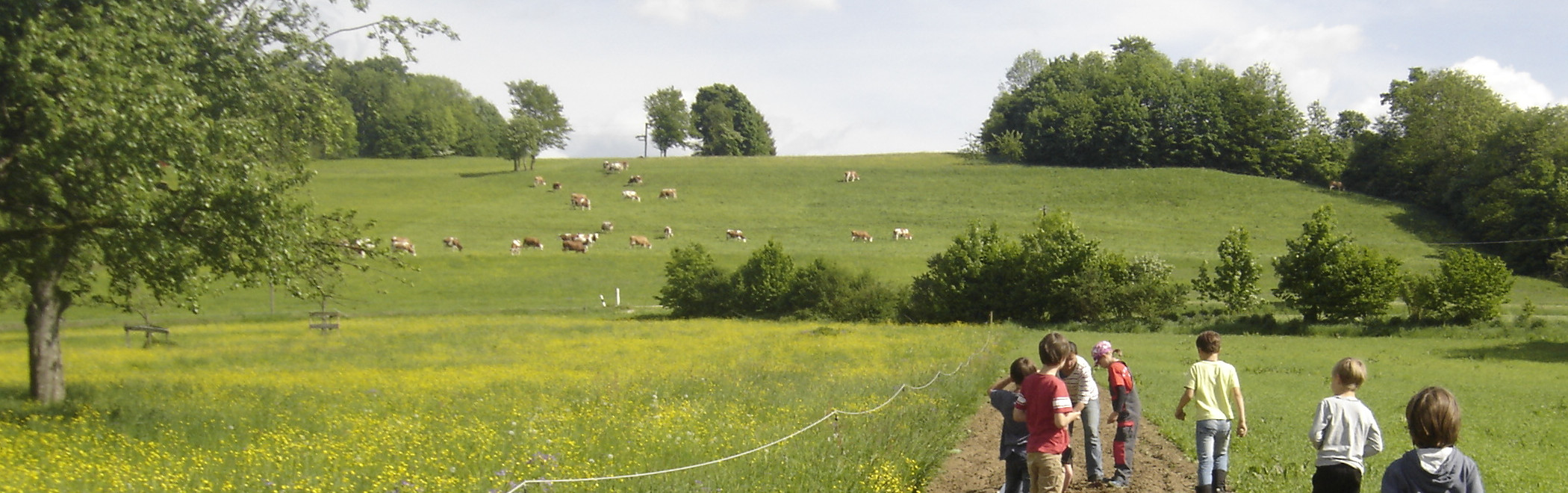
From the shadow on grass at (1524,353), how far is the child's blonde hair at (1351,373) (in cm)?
3219

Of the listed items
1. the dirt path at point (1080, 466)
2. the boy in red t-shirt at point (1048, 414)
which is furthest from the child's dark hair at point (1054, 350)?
the dirt path at point (1080, 466)

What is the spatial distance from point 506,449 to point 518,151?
99.8 meters

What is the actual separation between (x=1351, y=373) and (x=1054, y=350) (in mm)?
2054

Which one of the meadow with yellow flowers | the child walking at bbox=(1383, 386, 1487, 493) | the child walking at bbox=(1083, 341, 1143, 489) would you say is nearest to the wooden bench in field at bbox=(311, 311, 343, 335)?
the meadow with yellow flowers

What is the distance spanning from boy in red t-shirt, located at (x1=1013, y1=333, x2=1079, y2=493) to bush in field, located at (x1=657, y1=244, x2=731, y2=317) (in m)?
43.4

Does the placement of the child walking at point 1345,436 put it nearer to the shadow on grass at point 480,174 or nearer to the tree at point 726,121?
the shadow on grass at point 480,174

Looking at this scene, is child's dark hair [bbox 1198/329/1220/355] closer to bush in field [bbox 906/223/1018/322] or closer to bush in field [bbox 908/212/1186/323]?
bush in field [bbox 908/212/1186/323]

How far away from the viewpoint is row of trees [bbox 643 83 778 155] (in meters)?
160

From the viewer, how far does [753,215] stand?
83438 mm

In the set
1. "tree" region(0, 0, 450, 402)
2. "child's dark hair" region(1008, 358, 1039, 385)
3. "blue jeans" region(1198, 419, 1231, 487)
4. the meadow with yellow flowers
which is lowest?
the meadow with yellow flowers

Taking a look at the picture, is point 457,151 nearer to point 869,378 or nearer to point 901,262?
point 901,262

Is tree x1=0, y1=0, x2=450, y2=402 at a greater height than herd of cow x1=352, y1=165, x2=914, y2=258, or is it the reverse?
tree x1=0, y1=0, x2=450, y2=402

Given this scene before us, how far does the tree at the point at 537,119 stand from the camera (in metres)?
107

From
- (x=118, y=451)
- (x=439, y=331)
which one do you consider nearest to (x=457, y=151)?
(x=439, y=331)
